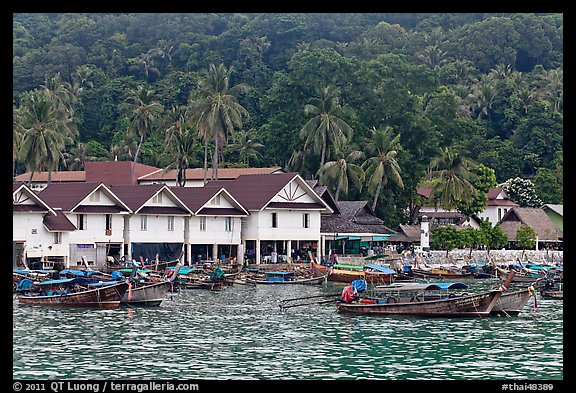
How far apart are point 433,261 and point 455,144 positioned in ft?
A: 96.7

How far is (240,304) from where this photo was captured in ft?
157

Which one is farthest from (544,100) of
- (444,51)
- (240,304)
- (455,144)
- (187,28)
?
(240,304)

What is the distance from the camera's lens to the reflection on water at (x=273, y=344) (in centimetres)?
2762

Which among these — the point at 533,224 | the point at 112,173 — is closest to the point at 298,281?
the point at 533,224

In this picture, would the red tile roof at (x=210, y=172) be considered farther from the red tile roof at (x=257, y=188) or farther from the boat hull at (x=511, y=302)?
the boat hull at (x=511, y=302)

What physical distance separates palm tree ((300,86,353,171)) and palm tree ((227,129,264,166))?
51.8 feet

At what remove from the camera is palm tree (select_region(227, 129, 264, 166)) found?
105562 millimetres

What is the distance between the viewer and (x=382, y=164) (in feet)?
283

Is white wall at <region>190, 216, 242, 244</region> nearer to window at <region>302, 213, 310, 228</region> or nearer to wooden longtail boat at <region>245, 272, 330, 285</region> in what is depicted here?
window at <region>302, 213, 310, 228</region>

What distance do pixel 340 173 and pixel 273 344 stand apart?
5169cm

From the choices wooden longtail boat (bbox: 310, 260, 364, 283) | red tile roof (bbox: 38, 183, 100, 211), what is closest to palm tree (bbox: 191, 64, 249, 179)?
red tile roof (bbox: 38, 183, 100, 211)

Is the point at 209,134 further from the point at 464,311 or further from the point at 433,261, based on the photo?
the point at 464,311

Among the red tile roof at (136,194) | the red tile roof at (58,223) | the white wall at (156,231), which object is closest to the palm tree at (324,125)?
the white wall at (156,231)

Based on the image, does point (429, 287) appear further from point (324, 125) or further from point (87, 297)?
point (324, 125)
